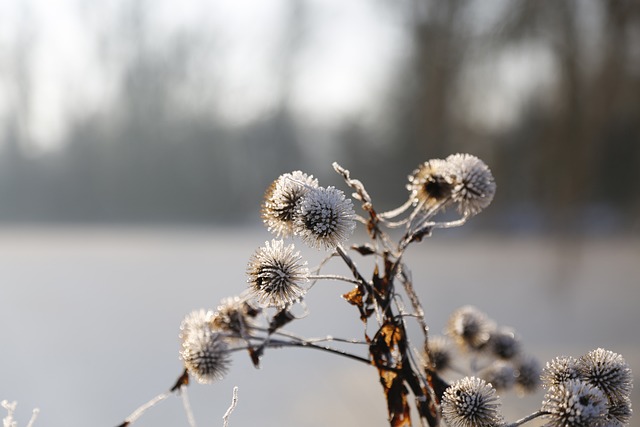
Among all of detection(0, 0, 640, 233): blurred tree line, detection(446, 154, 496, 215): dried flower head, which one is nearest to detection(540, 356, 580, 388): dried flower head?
detection(446, 154, 496, 215): dried flower head

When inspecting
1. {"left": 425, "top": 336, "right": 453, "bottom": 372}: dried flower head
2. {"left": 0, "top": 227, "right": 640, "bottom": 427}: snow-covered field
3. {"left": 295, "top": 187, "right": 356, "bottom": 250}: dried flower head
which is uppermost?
{"left": 0, "top": 227, "right": 640, "bottom": 427}: snow-covered field

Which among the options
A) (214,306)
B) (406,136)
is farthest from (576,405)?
(406,136)

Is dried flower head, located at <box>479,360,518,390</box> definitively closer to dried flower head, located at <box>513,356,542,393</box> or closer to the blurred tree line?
dried flower head, located at <box>513,356,542,393</box>

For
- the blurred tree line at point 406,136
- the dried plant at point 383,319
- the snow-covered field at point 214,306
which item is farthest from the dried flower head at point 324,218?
the blurred tree line at point 406,136

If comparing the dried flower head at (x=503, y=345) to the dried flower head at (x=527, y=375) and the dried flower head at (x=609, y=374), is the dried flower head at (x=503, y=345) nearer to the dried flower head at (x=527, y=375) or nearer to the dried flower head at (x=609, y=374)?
the dried flower head at (x=527, y=375)

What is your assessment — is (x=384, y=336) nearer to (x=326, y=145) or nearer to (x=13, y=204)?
(x=326, y=145)

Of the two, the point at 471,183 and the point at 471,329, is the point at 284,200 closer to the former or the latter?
the point at 471,183
